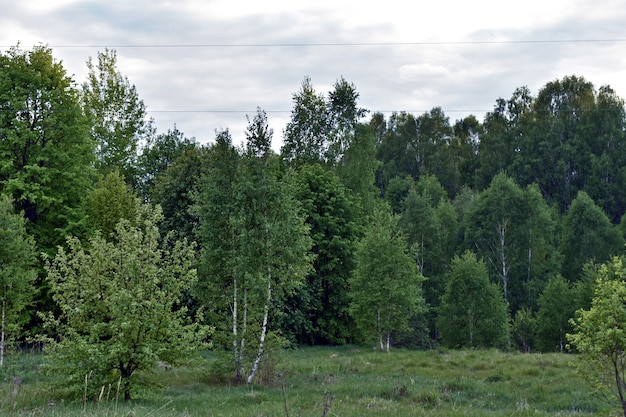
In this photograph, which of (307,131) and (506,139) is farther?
(506,139)

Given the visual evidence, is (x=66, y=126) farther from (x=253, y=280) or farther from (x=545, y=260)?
(x=545, y=260)

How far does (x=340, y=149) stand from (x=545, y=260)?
65.9 feet

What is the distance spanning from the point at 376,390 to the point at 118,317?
306 inches

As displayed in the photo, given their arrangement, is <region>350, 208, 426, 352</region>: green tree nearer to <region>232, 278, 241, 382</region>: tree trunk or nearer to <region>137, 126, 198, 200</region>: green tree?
<region>232, 278, 241, 382</region>: tree trunk

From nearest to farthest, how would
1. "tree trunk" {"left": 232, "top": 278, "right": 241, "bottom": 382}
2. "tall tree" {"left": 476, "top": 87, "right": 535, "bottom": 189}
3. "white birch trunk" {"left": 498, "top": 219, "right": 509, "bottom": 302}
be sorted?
"tree trunk" {"left": 232, "top": 278, "right": 241, "bottom": 382} → "white birch trunk" {"left": 498, "top": 219, "right": 509, "bottom": 302} → "tall tree" {"left": 476, "top": 87, "right": 535, "bottom": 189}

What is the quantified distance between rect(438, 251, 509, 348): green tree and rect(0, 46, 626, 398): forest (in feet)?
0.43

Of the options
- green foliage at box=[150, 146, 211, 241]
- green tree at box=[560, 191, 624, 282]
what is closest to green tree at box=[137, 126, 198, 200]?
green foliage at box=[150, 146, 211, 241]

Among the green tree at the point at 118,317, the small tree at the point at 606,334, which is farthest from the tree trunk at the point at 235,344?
the small tree at the point at 606,334

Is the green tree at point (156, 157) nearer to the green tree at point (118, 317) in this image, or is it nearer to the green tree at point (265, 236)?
the green tree at point (265, 236)

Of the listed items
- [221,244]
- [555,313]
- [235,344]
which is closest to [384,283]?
[221,244]

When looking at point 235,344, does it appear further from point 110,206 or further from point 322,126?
point 322,126

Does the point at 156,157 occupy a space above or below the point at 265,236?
above

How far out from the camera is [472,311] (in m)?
41.3

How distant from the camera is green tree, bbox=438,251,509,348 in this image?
40.9 meters
